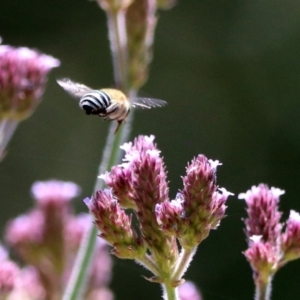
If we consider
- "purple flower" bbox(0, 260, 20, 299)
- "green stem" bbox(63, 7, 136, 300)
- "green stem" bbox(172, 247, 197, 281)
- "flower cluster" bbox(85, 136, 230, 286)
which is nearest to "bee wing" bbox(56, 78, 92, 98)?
"green stem" bbox(63, 7, 136, 300)

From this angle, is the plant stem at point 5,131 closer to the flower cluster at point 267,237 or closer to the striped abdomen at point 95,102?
the striped abdomen at point 95,102

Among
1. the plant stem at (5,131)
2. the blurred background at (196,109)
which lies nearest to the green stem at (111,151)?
the plant stem at (5,131)

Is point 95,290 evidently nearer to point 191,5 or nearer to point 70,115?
point 70,115

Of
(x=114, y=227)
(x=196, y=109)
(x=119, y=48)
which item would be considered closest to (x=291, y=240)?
(x=114, y=227)

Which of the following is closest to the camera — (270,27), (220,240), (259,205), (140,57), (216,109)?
(259,205)

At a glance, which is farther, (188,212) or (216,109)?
(216,109)

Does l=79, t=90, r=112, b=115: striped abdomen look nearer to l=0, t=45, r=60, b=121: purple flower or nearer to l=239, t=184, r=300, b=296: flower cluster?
l=0, t=45, r=60, b=121: purple flower

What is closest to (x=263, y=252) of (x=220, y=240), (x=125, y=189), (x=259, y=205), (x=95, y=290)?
(x=259, y=205)
